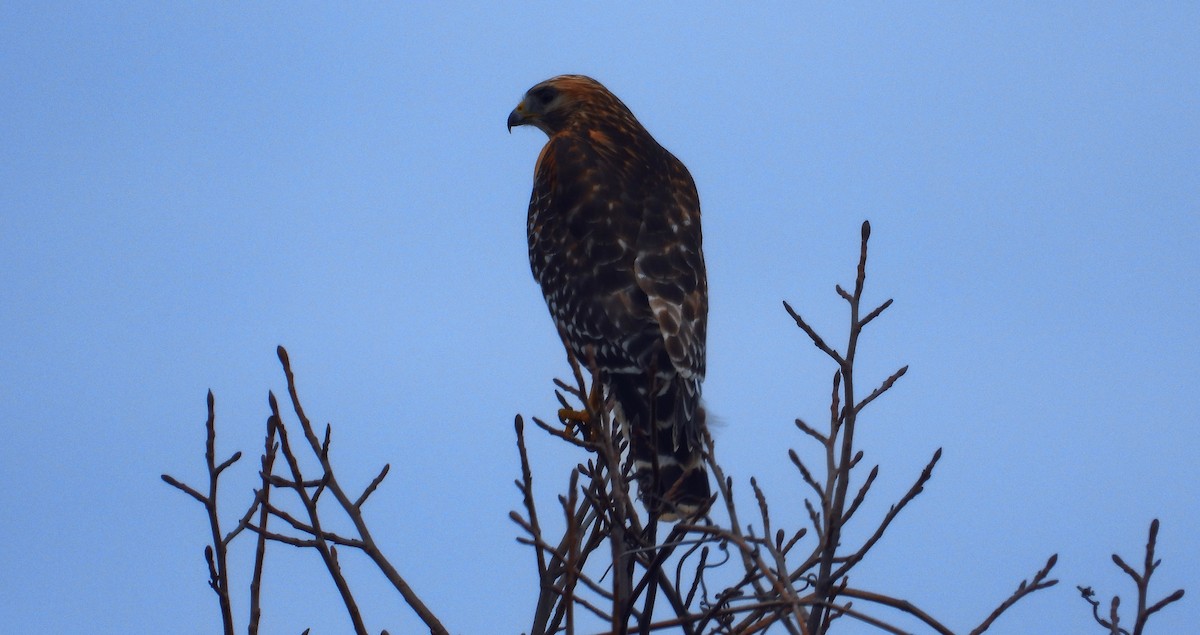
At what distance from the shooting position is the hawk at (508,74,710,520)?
499cm

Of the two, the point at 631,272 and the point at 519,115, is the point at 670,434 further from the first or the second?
the point at 519,115

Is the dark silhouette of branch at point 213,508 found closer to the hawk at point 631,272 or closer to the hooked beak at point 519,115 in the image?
the hawk at point 631,272

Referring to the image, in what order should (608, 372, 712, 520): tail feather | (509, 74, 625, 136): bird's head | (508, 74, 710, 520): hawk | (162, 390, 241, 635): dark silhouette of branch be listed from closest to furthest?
(162, 390, 241, 635): dark silhouette of branch < (608, 372, 712, 520): tail feather < (508, 74, 710, 520): hawk < (509, 74, 625, 136): bird's head

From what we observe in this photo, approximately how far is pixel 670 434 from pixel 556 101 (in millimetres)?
3237

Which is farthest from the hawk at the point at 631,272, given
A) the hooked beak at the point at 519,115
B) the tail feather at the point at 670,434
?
the hooked beak at the point at 519,115

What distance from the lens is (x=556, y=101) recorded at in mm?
7648

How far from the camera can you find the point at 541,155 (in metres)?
6.91

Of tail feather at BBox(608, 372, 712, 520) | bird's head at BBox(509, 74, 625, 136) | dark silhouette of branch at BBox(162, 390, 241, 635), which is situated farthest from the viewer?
bird's head at BBox(509, 74, 625, 136)

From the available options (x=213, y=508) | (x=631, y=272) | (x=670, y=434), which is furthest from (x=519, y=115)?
(x=213, y=508)

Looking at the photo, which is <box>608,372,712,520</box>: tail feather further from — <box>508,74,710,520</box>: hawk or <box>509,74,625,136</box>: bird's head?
<box>509,74,625,136</box>: bird's head

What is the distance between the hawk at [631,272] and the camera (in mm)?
4992

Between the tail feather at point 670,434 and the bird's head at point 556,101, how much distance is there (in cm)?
257

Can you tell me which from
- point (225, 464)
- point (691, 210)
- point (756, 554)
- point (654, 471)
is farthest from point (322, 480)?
point (691, 210)

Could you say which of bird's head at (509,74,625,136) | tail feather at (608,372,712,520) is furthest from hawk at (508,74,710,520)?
bird's head at (509,74,625,136)
